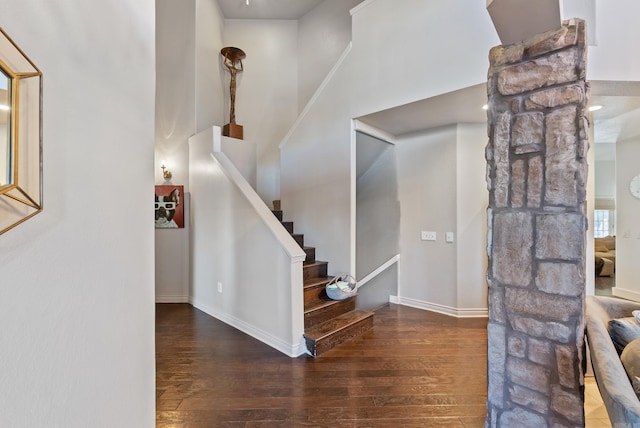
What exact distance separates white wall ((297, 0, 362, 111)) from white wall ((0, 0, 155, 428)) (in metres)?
4.14

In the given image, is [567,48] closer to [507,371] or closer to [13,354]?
[507,371]

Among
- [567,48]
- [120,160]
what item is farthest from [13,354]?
[567,48]

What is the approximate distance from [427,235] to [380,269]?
83 cm

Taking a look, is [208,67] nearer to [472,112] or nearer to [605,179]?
[472,112]

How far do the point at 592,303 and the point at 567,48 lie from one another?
148 centimetres

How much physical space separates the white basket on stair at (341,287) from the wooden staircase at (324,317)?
0.21 feet

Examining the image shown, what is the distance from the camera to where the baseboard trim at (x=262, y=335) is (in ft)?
8.45

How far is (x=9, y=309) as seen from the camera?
24.0 inches

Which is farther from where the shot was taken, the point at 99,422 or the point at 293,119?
the point at 293,119

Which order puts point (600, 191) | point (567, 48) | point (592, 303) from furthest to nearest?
point (600, 191), point (592, 303), point (567, 48)

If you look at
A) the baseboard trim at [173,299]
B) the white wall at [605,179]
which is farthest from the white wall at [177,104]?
the white wall at [605,179]

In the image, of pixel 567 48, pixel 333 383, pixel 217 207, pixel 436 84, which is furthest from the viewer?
pixel 217 207

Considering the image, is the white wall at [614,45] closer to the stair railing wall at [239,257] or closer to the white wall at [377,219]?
the white wall at [377,219]

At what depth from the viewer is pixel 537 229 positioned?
4.47ft
